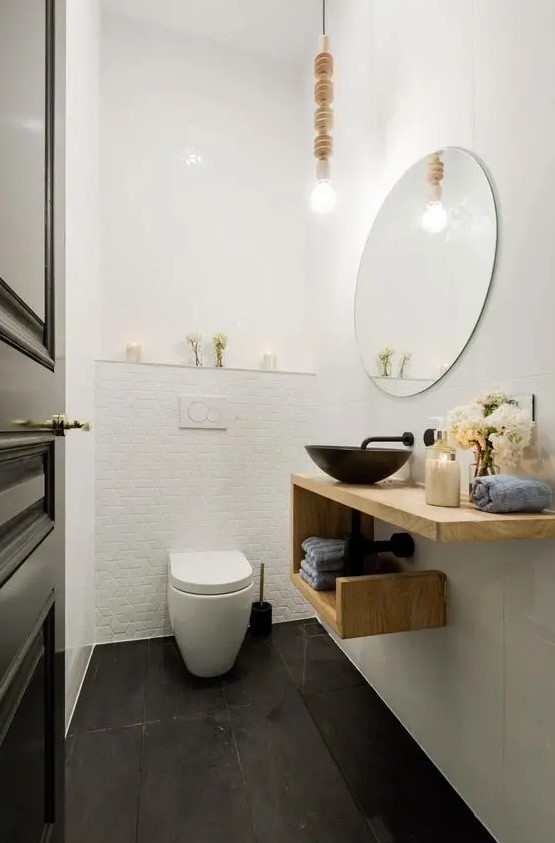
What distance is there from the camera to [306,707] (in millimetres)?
1667

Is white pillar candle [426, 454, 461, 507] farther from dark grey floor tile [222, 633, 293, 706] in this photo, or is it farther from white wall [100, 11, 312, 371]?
white wall [100, 11, 312, 371]

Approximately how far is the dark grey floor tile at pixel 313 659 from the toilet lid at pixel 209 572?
473mm

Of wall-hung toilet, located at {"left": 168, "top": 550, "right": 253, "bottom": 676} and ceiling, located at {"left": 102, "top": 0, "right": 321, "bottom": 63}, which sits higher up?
ceiling, located at {"left": 102, "top": 0, "right": 321, "bottom": 63}

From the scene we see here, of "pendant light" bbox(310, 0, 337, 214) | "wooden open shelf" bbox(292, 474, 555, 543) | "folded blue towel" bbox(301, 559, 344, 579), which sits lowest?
"folded blue towel" bbox(301, 559, 344, 579)

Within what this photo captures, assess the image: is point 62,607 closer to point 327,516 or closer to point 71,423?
point 71,423

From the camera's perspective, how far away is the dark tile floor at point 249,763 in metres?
1.17

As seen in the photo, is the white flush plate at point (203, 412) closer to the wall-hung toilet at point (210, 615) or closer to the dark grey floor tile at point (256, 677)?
the wall-hung toilet at point (210, 615)

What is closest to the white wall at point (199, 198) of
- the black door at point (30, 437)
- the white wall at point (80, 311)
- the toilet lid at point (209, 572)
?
the white wall at point (80, 311)

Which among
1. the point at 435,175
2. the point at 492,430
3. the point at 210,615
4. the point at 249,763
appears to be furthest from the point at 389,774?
the point at 435,175

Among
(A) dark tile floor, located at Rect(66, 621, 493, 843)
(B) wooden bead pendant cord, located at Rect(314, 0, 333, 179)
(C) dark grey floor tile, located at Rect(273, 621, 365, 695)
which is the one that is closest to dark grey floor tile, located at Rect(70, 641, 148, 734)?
(A) dark tile floor, located at Rect(66, 621, 493, 843)

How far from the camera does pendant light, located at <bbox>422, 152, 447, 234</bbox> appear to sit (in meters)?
1.41

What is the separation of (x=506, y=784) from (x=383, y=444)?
1.06 m

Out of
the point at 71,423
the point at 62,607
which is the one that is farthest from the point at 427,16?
the point at 62,607

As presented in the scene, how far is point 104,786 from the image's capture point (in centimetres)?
129
